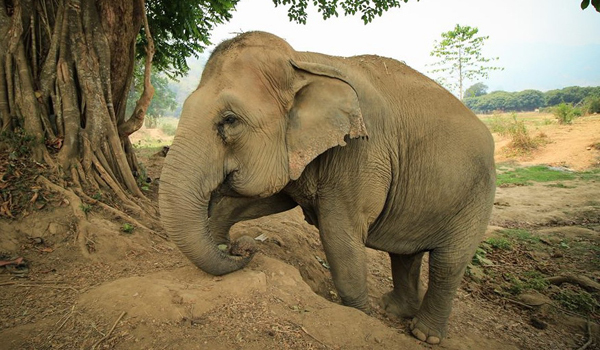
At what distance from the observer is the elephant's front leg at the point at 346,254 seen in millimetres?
3396

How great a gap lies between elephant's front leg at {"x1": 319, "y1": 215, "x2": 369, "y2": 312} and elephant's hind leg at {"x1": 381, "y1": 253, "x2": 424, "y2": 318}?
1398mm

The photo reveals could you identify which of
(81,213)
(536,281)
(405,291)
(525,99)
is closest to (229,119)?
(81,213)

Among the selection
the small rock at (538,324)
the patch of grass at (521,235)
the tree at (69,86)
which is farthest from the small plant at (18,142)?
the patch of grass at (521,235)

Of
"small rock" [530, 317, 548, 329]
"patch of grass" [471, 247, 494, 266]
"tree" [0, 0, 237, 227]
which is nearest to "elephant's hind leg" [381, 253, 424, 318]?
"small rock" [530, 317, 548, 329]

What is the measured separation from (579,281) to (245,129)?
6018 mm

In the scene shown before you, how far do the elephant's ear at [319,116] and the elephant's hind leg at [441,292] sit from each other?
2.02m

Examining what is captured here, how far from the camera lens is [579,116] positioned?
2520 centimetres

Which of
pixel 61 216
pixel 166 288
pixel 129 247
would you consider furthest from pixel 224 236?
pixel 61 216

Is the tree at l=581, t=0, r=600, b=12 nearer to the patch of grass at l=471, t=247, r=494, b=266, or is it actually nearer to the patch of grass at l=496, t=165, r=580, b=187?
the patch of grass at l=471, t=247, r=494, b=266

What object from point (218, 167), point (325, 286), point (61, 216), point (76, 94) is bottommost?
point (325, 286)

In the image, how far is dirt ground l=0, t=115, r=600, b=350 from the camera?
90.6 inches

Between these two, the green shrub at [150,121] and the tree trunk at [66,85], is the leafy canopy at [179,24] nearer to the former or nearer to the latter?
the tree trunk at [66,85]

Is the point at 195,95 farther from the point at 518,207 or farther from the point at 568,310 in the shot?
the point at 518,207

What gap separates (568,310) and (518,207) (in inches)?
232
